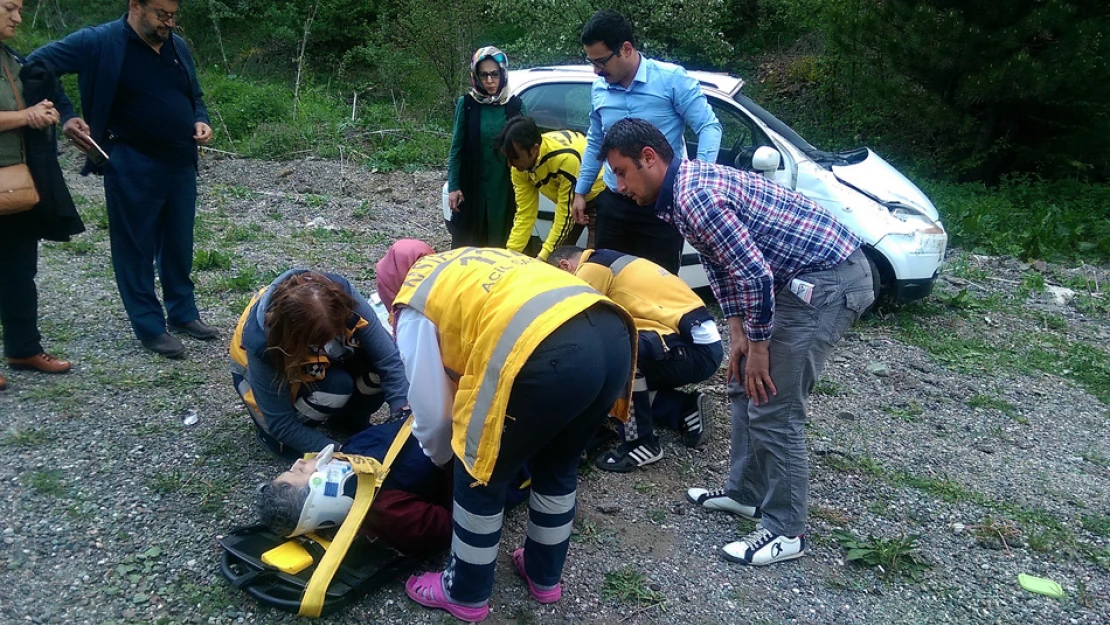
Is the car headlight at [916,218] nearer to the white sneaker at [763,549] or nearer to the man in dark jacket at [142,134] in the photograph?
the white sneaker at [763,549]

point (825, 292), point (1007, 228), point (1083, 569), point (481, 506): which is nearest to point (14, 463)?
point (481, 506)

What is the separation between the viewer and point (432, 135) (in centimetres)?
1017

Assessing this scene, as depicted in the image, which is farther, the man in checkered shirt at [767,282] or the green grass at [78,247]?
the green grass at [78,247]

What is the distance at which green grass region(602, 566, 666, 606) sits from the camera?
293 cm

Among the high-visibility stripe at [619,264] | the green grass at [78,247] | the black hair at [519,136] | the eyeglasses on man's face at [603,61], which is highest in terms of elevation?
the eyeglasses on man's face at [603,61]

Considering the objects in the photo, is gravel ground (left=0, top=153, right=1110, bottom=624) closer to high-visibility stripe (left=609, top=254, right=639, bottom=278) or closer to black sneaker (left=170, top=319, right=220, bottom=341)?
black sneaker (left=170, top=319, right=220, bottom=341)

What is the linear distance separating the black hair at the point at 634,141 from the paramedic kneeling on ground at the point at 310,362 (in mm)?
1181

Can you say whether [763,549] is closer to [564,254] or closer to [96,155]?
[564,254]

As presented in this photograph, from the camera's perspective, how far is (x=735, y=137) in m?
5.95

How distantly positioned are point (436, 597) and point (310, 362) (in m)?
1.05

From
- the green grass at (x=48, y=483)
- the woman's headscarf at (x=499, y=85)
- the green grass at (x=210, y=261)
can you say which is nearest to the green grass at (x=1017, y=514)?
the woman's headscarf at (x=499, y=85)

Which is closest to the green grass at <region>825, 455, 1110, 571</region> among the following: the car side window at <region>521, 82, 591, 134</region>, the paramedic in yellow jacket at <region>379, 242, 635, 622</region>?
the paramedic in yellow jacket at <region>379, 242, 635, 622</region>

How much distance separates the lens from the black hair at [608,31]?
4.11m

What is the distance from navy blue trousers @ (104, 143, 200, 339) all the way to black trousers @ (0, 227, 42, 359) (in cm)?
40
